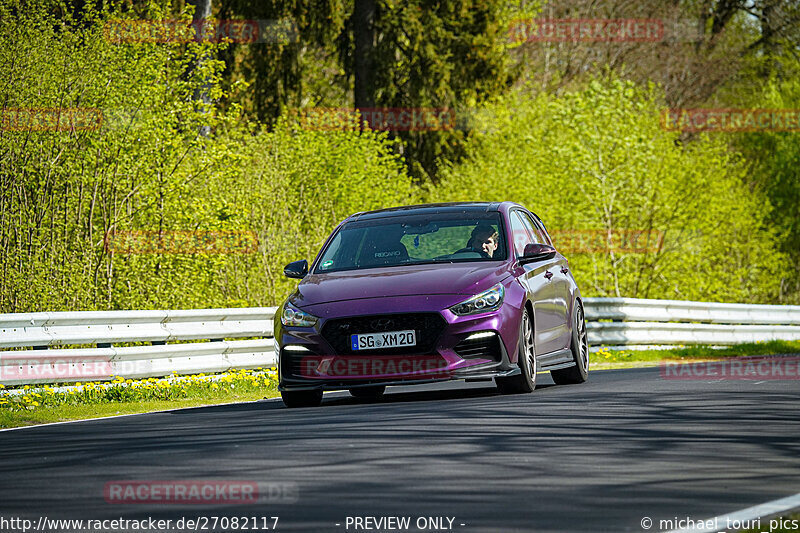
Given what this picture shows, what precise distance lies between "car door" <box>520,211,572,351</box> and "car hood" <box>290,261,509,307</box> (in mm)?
1237

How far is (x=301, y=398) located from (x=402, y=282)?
4.38ft

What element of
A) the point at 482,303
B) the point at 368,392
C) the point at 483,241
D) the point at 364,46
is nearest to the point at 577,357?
the point at 483,241

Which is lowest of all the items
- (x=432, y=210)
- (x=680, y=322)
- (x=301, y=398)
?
(x=680, y=322)

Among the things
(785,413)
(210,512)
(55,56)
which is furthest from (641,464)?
(55,56)

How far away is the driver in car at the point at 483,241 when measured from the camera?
12656 millimetres

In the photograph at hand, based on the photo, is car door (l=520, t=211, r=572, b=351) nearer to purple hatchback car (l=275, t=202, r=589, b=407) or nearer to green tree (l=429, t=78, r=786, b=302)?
purple hatchback car (l=275, t=202, r=589, b=407)

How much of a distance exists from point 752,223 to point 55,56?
27906 mm

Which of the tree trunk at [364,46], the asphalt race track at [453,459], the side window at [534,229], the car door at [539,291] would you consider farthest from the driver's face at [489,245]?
the tree trunk at [364,46]

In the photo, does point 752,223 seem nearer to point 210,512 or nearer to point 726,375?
point 726,375

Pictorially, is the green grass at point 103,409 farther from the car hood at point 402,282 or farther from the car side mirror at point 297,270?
the car hood at point 402,282

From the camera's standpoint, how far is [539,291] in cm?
1277

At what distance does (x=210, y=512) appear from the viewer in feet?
19.9

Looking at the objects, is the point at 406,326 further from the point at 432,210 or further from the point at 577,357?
the point at 577,357

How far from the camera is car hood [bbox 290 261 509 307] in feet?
A: 37.7
